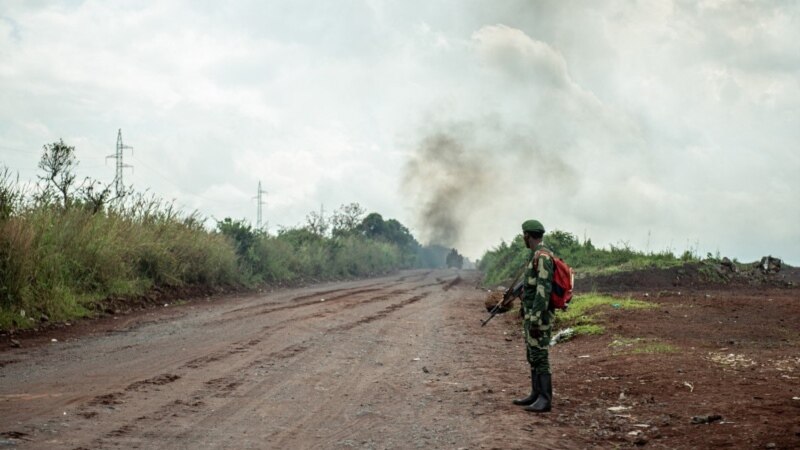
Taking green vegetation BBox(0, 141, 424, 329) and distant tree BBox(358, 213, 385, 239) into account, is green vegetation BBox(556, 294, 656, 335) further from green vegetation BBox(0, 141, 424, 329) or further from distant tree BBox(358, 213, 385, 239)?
distant tree BBox(358, 213, 385, 239)

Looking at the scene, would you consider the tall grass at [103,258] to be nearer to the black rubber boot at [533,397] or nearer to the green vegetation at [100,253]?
the green vegetation at [100,253]

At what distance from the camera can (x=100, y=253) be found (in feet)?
53.4

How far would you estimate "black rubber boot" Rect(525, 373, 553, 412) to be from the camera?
7.31m

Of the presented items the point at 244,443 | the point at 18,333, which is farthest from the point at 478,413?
the point at 18,333

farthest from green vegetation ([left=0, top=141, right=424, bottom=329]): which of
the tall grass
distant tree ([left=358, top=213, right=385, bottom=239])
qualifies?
distant tree ([left=358, top=213, right=385, bottom=239])

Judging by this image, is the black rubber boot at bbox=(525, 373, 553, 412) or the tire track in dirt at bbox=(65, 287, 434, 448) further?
the black rubber boot at bbox=(525, 373, 553, 412)

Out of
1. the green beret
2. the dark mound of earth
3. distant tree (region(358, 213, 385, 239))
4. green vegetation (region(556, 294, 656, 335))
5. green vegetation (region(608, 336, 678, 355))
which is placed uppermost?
distant tree (region(358, 213, 385, 239))

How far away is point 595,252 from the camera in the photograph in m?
31.9

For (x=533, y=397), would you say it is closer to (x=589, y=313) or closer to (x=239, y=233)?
(x=589, y=313)

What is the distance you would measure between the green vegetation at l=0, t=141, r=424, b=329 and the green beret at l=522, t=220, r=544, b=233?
889cm

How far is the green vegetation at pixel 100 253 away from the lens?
42.1ft

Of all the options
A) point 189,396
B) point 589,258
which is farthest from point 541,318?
point 589,258

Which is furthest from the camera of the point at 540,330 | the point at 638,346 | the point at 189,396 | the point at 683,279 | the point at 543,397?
the point at 683,279

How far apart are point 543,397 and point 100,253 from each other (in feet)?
40.3
